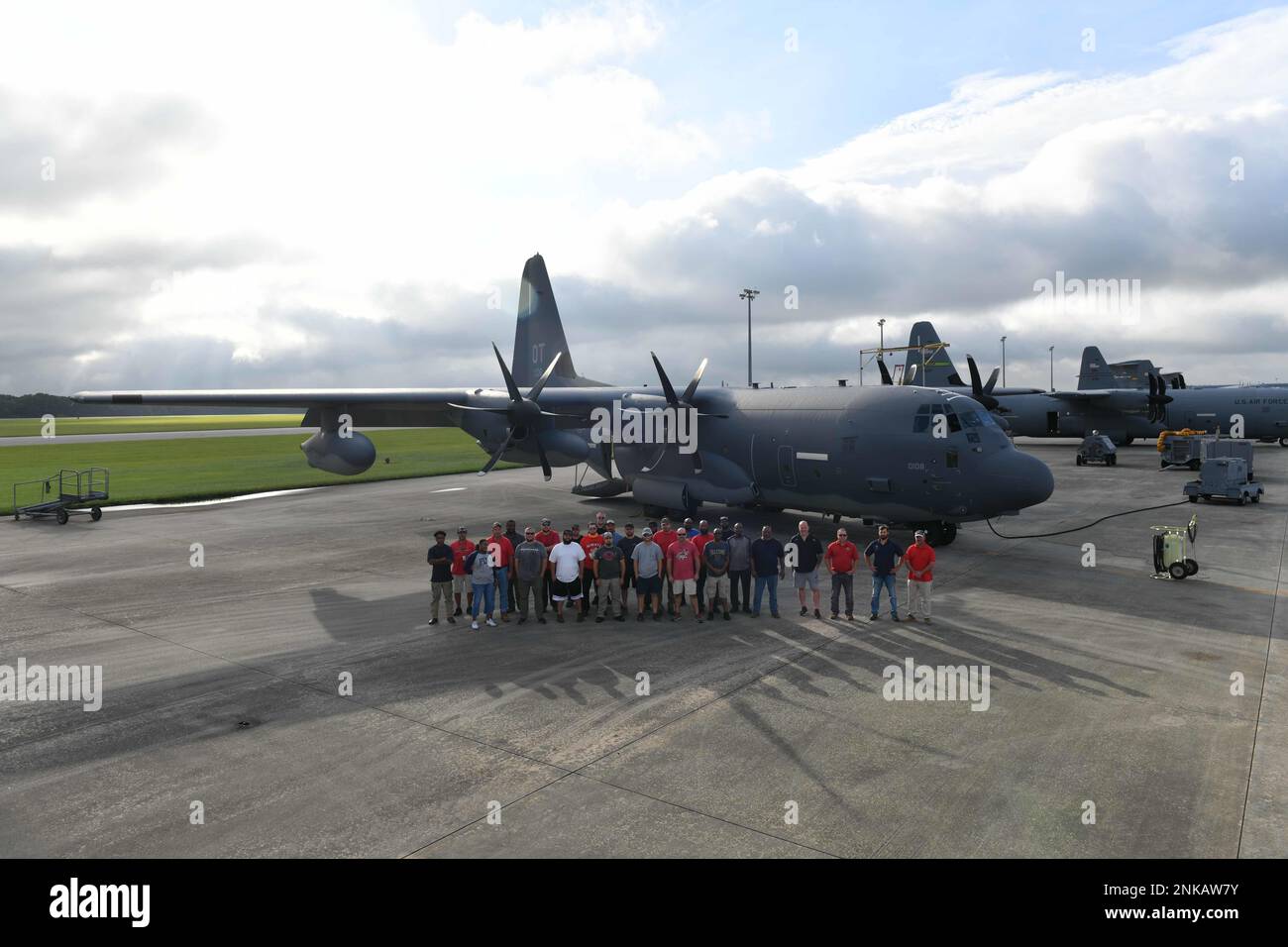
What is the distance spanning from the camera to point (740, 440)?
823 inches

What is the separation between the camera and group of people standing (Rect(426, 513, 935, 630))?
1262cm

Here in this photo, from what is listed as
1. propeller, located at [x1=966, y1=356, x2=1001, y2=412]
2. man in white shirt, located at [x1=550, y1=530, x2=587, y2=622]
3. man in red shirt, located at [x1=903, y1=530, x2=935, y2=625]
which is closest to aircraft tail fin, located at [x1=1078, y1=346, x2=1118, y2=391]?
propeller, located at [x1=966, y1=356, x2=1001, y2=412]

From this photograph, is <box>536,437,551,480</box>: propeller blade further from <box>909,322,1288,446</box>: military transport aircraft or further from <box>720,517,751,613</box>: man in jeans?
<box>909,322,1288,446</box>: military transport aircraft

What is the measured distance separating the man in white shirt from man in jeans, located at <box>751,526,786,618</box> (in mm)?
3042

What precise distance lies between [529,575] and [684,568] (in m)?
2.68

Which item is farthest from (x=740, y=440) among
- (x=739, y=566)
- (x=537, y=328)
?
(x=537, y=328)

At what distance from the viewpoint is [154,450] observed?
62250 millimetres

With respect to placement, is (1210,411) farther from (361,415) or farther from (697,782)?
(697,782)

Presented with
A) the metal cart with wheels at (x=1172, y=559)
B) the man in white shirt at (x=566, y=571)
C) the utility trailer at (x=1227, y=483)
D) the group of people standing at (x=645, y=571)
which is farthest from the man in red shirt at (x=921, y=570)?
the utility trailer at (x=1227, y=483)

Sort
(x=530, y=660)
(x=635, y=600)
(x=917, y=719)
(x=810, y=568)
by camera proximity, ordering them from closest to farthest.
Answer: (x=917, y=719) < (x=530, y=660) < (x=810, y=568) < (x=635, y=600)

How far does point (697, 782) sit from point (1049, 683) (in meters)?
5.35

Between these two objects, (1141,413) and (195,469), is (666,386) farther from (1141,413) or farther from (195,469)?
(1141,413)

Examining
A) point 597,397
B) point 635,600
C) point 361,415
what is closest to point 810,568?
point 635,600
